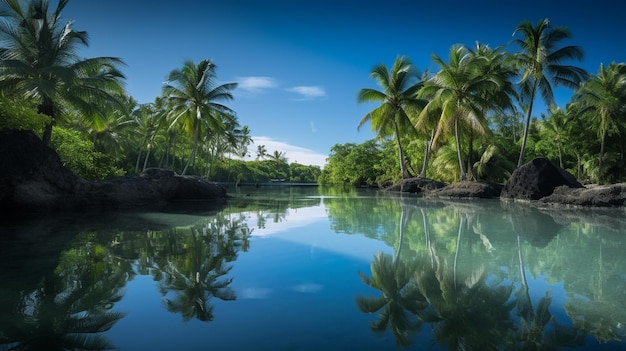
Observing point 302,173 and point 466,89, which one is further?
point 302,173

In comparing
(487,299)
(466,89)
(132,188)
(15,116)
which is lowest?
(487,299)

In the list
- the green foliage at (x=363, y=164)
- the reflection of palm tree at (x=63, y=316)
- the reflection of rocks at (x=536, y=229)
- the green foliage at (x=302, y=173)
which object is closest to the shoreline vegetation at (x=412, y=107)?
the reflection of rocks at (x=536, y=229)

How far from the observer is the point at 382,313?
302 centimetres

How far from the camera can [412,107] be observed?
84.5 ft

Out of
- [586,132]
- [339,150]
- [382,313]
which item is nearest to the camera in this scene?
[382,313]

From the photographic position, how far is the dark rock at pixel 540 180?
648 inches

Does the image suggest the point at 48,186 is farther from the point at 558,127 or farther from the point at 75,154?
the point at 558,127

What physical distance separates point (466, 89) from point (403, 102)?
5.26m

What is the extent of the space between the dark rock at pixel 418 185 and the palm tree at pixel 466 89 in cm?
249

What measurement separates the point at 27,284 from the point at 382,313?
3.74 m

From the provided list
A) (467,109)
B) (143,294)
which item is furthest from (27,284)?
(467,109)

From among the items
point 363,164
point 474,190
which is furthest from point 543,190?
point 363,164

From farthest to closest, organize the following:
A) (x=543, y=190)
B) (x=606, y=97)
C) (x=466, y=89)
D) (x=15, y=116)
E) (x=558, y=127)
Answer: (x=558, y=127), (x=606, y=97), (x=466, y=89), (x=543, y=190), (x=15, y=116)

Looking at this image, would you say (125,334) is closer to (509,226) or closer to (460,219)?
(509,226)
